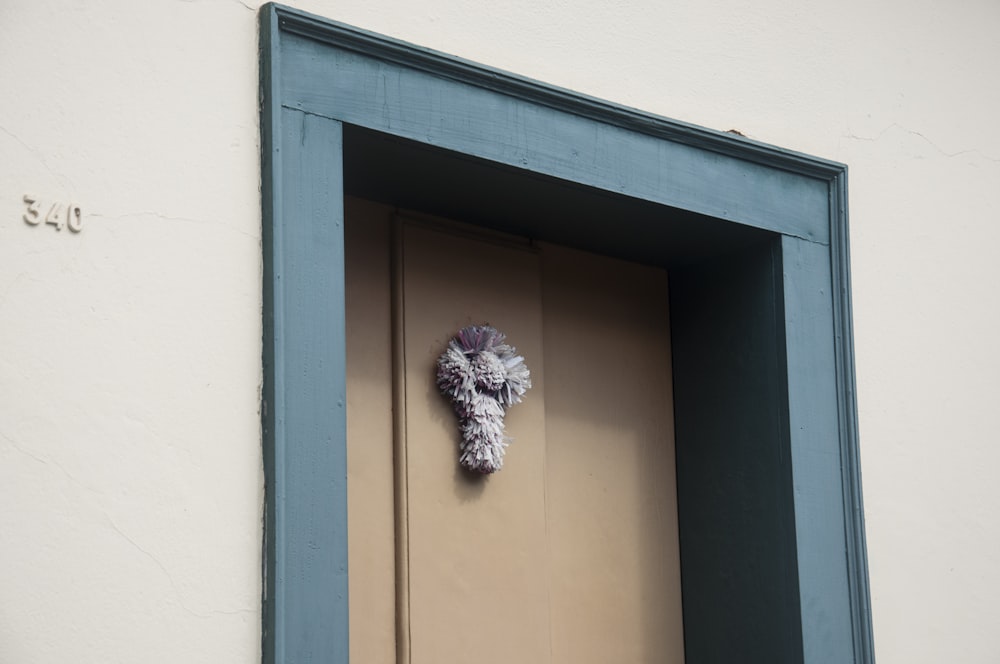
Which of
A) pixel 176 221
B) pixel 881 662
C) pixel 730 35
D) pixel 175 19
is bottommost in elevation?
pixel 881 662

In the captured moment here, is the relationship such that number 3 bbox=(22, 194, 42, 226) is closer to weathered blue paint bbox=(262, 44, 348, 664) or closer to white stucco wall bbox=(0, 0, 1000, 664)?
white stucco wall bbox=(0, 0, 1000, 664)

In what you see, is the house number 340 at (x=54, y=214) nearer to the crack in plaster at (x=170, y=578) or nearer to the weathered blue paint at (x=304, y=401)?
the weathered blue paint at (x=304, y=401)

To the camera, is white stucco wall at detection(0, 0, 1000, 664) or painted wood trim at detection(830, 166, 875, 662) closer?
white stucco wall at detection(0, 0, 1000, 664)

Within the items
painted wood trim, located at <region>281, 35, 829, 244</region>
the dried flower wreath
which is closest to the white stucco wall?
painted wood trim, located at <region>281, 35, 829, 244</region>

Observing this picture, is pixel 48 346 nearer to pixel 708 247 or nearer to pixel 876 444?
pixel 708 247

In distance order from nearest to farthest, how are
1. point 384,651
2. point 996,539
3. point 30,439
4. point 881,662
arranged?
point 30,439, point 384,651, point 881,662, point 996,539

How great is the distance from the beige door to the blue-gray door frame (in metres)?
0.13

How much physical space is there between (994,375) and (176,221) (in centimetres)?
252

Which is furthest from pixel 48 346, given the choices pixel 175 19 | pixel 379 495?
pixel 379 495

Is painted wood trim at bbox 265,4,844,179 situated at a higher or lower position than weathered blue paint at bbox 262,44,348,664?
higher

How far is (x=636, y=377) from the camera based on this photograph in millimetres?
4238

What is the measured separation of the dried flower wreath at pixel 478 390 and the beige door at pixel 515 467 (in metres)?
0.04

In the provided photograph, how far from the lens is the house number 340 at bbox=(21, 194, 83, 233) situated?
2.92m

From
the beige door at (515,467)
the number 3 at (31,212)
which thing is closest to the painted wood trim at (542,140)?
the beige door at (515,467)
